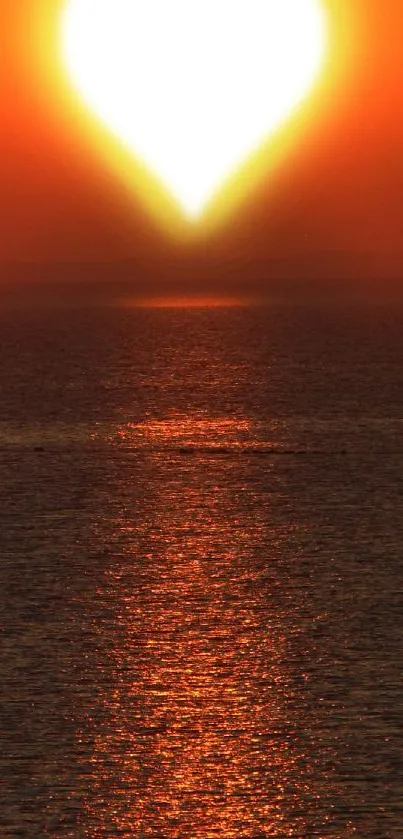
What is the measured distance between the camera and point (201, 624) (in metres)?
7.14

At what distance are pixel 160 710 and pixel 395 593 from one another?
2.08m

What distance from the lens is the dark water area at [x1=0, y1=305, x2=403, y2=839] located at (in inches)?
196

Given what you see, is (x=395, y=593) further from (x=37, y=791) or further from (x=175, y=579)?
(x=37, y=791)

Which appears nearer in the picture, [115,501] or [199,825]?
[199,825]

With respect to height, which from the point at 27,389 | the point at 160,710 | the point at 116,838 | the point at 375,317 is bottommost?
the point at 116,838

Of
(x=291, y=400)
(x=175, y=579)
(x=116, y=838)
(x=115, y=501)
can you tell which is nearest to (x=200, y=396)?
(x=291, y=400)

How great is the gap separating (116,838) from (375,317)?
47.5 meters

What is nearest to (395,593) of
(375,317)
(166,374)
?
(166,374)

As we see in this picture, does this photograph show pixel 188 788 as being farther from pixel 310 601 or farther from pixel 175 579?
pixel 175 579

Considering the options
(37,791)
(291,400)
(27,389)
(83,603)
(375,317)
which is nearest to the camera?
(37,791)

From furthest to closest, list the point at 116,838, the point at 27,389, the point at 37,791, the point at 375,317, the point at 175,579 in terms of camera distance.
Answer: the point at 375,317 < the point at 27,389 < the point at 175,579 < the point at 37,791 < the point at 116,838

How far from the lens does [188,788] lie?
5.03 metres

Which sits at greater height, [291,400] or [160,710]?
[291,400]

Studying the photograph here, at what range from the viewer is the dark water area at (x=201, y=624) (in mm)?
4973
